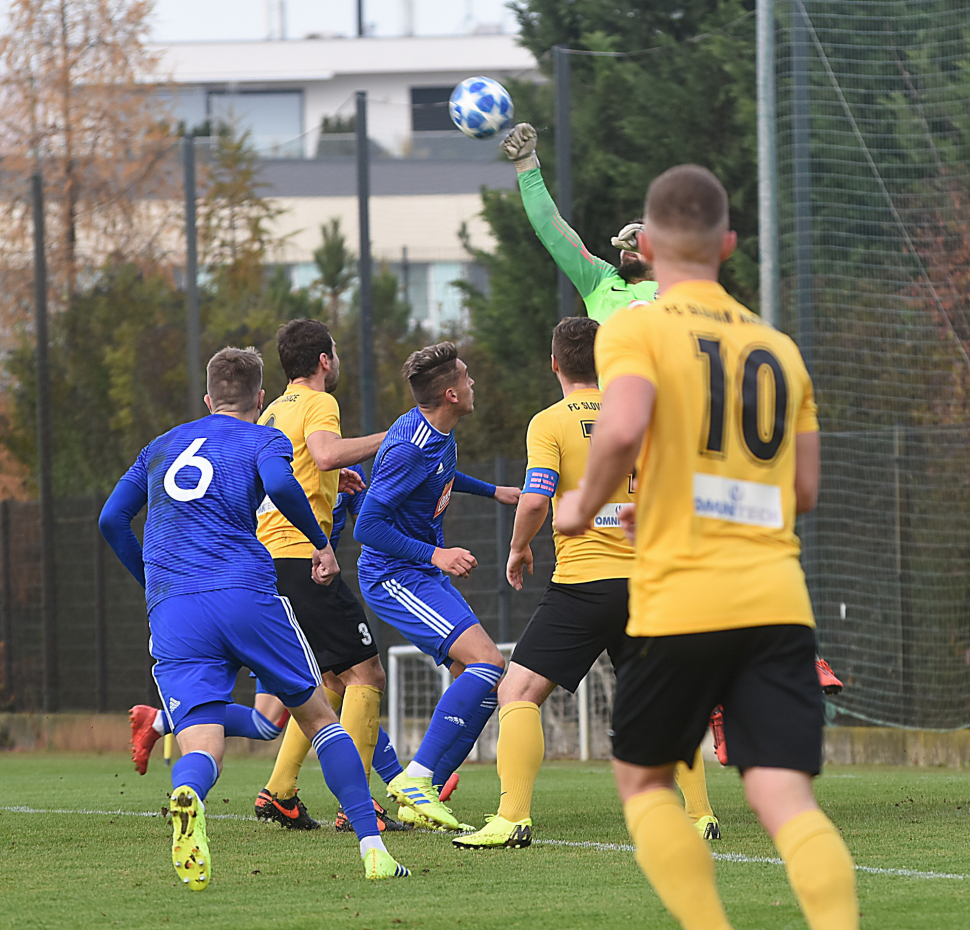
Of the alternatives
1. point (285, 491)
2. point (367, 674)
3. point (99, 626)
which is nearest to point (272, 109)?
point (99, 626)

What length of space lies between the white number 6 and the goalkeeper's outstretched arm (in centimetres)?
205

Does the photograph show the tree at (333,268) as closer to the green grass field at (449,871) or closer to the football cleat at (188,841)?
→ the green grass field at (449,871)

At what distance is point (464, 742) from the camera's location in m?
6.97

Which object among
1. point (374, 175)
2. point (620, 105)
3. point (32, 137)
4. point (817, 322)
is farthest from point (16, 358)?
point (817, 322)

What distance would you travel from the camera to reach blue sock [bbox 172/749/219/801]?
17.1 ft

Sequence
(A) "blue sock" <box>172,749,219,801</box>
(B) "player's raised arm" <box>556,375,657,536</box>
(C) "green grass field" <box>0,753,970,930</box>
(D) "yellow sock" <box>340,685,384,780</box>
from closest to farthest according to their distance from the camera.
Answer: (B) "player's raised arm" <box>556,375,657,536</box>, (C) "green grass field" <box>0,753,970,930</box>, (A) "blue sock" <box>172,749,219,801</box>, (D) "yellow sock" <box>340,685,384,780</box>

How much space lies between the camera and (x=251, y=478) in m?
5.65

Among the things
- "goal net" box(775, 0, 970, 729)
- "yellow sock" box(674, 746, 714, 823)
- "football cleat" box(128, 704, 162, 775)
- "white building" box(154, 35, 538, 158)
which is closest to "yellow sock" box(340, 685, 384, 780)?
"football cleat" box(128, 704, 162, 775)

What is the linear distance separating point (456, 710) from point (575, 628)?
900mm

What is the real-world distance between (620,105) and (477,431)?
12.6 ft

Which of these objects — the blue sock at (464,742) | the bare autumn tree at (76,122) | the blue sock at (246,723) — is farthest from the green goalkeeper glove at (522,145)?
the bare autumn tree at (76,122)

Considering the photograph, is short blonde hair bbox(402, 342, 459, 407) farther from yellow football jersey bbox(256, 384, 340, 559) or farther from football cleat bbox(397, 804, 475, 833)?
football cleat bbox(397, 804, 475, 833)

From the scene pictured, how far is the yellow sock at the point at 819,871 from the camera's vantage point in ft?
10.6

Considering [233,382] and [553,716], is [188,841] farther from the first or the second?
[553,716]
